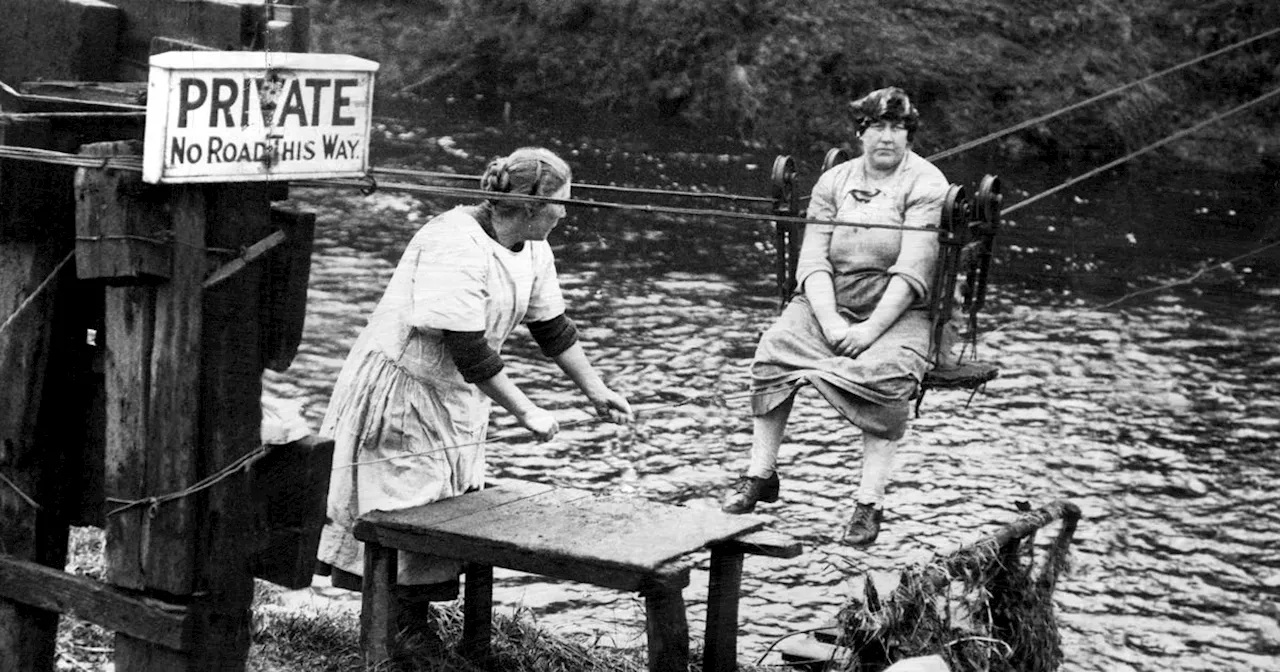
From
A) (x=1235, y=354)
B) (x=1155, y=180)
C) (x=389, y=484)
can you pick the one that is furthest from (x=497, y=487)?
(x=1155, y=180)

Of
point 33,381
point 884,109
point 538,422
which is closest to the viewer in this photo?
point 33,381

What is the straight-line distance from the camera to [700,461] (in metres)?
12.2

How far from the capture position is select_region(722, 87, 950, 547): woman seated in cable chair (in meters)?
7.80

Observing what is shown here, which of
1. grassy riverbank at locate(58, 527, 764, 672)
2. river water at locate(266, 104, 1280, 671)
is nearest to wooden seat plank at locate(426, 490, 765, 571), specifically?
grassy riverbank at locate(58, 527, 764, 672)

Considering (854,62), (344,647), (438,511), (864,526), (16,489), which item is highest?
(854,62)

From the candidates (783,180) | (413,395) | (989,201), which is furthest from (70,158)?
(989,201)

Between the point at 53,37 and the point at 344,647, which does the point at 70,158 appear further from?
the point at 344,647

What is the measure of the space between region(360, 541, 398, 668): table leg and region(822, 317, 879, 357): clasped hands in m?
2.14

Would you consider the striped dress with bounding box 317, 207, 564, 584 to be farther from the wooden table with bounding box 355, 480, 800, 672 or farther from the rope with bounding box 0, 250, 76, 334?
the rope with bounding box 0, 250, 76, 334

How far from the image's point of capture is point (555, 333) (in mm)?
7465

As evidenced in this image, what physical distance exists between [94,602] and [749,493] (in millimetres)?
3222

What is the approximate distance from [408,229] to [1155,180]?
34.4ft

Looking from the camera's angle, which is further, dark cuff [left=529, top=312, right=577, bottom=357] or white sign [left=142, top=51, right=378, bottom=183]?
dark cuff [left=529, top=312, right=577, bottom=357]

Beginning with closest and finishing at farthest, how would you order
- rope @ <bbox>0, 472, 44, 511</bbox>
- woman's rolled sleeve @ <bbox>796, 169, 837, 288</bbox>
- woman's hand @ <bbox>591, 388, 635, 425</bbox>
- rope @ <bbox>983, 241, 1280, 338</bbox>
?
rope @ <bbox>0, 472, 44, 511</bbox>
woman's hand @ <bbox>591, 388, 635, 425</bbox>
woman's rolled sleeve @ <bbox>796, 169, 837, 288</bbox>
rope @ <bbox>983, 241, 1280, 338</bbox>
